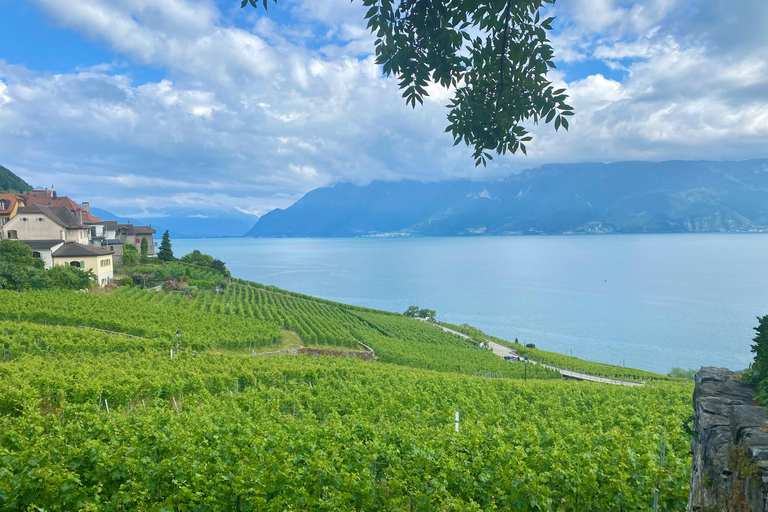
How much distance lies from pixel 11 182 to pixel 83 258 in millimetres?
60835

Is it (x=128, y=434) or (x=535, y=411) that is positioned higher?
(x=128, y=434)

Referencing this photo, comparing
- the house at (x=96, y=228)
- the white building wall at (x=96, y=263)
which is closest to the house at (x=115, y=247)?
the house at (x=96, y=228)

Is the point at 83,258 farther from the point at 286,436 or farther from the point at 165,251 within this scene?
the point at 286,436

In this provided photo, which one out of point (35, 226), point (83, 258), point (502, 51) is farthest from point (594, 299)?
point (502, 51)

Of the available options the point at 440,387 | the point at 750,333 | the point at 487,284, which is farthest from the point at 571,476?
the point at 487,284

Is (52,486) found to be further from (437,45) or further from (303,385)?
(303,385)

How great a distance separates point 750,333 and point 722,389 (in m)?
82.1

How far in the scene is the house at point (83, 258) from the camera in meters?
40.3

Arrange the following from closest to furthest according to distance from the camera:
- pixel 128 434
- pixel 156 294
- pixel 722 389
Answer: pixel 722 389 < pixel 128 434 < pixel 156 294

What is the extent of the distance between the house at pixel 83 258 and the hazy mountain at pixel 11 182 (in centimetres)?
5184

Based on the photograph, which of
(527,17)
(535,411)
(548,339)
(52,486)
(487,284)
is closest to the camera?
(527,17)

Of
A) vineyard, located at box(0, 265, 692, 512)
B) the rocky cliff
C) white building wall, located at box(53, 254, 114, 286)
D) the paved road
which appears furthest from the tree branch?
white building wall, located at box(53, 254, 114, 286)

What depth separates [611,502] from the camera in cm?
626

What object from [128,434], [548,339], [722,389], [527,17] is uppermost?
[527,17]
